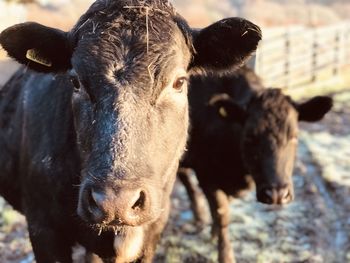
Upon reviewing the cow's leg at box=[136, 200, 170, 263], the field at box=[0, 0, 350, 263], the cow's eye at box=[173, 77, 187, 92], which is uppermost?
the cow's eye at box=[173, 77, 187, 92]

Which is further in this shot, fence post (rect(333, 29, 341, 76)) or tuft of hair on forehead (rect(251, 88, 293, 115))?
fence post (rect(333, 29, 341, 76))

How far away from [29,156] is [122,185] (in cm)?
157

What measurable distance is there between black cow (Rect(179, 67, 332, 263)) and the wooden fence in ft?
28.3

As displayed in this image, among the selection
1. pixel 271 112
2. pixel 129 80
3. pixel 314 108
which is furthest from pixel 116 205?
pixel 314 108

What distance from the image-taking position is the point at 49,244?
4.00 meters

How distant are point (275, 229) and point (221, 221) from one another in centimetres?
99

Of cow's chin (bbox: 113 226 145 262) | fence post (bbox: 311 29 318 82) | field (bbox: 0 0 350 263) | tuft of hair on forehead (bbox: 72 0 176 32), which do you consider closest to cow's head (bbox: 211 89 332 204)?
field (bbox: 0 0 350 263)

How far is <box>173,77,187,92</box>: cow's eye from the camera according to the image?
11.2ft

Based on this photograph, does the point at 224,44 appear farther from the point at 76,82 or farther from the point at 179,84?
the point at 76,82

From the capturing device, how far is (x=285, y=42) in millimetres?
16484

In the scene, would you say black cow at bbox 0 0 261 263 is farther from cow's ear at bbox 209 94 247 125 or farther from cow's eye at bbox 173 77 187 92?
cow's ear at bbox 209 94 247 125

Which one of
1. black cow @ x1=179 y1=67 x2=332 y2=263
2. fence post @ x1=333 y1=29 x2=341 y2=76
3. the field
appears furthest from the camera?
fence post @ x1=333 y1=29 x2=341 y2=76

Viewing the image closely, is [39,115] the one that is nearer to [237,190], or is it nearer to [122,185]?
[122,185]

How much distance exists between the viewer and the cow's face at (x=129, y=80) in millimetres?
2898
